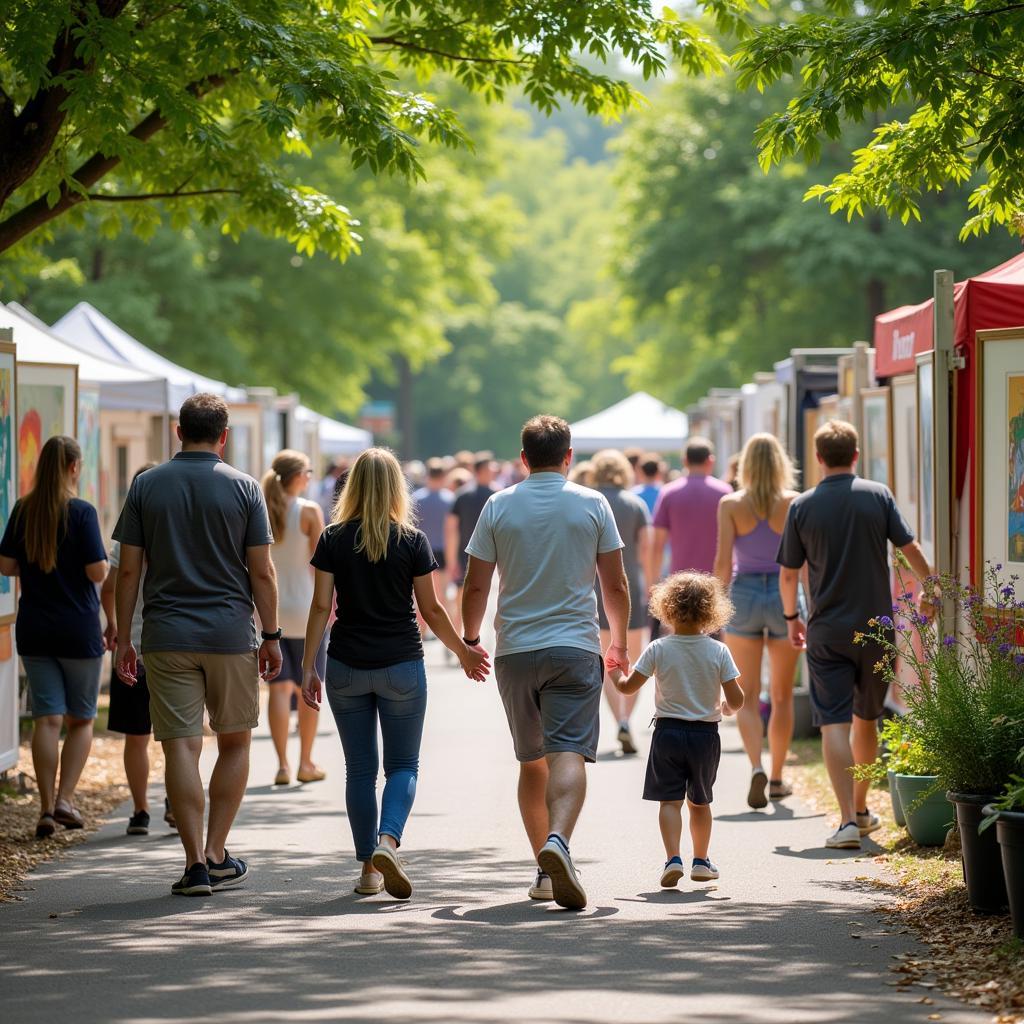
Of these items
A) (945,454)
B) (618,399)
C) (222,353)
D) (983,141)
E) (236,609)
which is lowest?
(236,609)

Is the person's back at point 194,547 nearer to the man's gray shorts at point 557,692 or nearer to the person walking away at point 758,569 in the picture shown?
the man's gray shorts at point 557,692

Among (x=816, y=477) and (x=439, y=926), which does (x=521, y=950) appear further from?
(x=816, y=477)

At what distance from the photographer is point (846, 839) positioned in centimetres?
881

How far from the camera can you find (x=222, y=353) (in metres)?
29.6

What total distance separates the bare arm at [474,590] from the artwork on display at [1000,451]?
2.53 m

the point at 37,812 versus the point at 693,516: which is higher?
the point at 693,516

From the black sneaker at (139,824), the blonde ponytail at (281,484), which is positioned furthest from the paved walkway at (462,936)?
the blonde ponytail at (281,484)

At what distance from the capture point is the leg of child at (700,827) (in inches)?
311

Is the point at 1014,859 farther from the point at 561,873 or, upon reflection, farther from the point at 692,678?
the point at 692,678

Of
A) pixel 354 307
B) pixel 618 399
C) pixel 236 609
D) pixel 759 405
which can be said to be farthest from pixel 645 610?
pixel 618 399

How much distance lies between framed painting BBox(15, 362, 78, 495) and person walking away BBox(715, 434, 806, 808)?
4.44 meters

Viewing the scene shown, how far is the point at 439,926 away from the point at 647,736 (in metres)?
7.00

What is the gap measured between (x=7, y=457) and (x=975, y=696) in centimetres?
563

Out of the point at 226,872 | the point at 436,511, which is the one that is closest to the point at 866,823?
the point at 226,872
